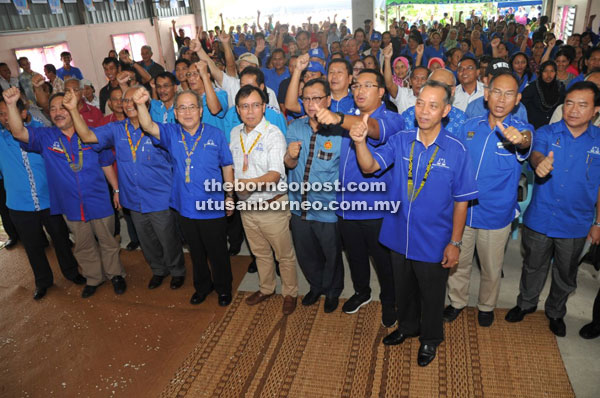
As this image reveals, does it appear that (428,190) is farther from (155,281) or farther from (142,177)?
(155,281)

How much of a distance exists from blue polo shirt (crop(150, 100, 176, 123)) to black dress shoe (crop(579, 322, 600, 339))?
152 inches

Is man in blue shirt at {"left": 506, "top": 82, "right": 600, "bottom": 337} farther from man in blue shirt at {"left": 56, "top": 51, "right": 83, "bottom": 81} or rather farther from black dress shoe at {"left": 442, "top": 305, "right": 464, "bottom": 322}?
man in blue shirt at {"left": 56, "top": 51, "right": 83, "bottom": 81}

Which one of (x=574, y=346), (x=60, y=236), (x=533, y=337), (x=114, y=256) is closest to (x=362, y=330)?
(x=533, y=337)

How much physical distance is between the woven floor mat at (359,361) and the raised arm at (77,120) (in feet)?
6.27

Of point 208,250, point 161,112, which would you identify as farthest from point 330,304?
point 161,112

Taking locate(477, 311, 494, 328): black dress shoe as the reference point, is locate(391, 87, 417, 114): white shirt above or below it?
above

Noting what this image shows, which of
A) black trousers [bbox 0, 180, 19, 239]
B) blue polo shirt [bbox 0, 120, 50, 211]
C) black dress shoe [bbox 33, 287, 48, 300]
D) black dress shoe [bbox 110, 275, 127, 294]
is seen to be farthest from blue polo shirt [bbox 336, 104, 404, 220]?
black trousers [bbox 0, 180, 19, 239]

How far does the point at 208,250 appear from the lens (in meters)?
3.62

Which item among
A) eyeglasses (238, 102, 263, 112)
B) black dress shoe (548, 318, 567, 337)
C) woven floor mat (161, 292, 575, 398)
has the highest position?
eyeglasses (238, 102, 263, 112)

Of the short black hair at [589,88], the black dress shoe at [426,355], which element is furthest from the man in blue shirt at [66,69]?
the short black hair at [589,88]

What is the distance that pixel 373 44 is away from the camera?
877 centimetres

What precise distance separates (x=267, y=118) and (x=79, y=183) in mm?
1810

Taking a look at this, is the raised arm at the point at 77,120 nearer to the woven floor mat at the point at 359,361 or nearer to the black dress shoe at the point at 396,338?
the woven floor mat at the point at 359,361

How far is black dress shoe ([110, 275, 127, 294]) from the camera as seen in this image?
13.5 feet
